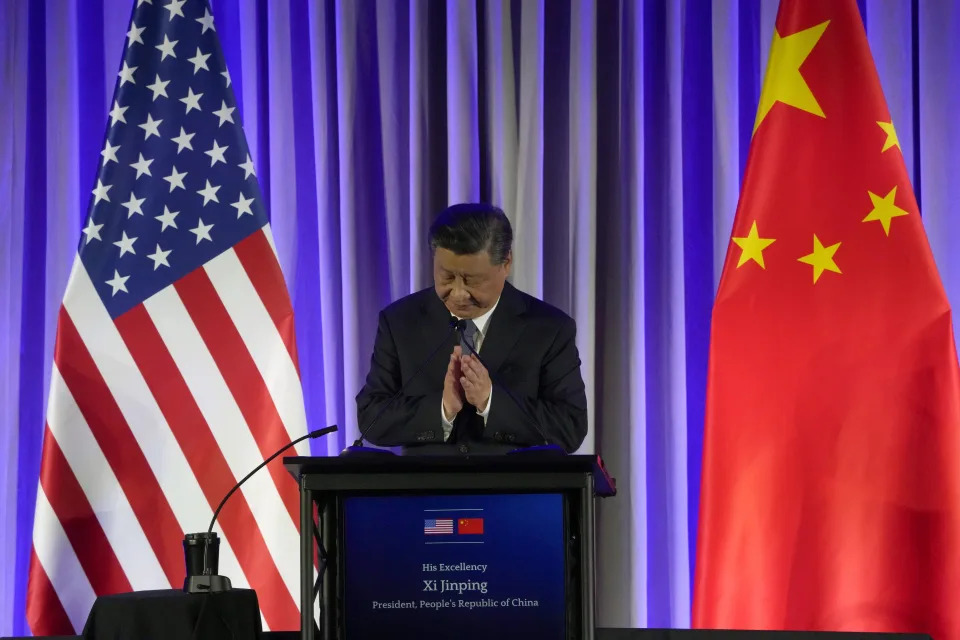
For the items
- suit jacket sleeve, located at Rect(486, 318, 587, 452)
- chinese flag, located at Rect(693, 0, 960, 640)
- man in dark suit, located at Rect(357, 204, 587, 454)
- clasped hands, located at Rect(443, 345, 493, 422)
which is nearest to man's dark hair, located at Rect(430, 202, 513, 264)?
man in dark suit, located at Rect(357, 204, 587, 454)

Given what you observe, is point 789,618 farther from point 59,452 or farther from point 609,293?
point 59,452

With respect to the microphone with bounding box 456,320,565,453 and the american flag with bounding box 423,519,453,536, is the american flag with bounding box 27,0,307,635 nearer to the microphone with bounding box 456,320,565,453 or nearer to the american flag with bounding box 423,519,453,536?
the microphone with bounding box 456,320,565,453

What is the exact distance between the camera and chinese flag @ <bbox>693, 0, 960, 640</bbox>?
2.80 m

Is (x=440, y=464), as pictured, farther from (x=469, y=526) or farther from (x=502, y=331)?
(x=502, y=331)

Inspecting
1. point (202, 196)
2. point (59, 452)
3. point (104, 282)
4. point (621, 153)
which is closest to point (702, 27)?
point (621, 153)

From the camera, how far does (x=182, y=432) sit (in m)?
3.14

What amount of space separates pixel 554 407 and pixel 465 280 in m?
0.37

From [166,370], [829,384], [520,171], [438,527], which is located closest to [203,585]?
[438,527]

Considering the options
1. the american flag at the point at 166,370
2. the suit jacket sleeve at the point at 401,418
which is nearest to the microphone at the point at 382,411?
the suit jacket sleeve at the point at 401,418

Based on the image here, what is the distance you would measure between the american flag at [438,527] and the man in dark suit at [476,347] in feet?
2.21

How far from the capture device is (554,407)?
244cm

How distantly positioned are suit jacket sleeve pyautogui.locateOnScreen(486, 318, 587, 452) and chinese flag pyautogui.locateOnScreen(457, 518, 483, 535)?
1.79 feet

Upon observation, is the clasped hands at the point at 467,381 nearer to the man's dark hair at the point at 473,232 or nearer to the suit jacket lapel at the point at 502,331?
the suit jacket lapel at the point at 502,331

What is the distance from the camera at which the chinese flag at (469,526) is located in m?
1.63
